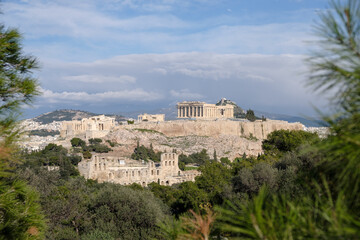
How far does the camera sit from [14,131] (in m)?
4.93

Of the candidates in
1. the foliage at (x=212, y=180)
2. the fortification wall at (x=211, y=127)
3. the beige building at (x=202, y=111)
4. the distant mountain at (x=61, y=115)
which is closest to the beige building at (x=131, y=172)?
the foliage at (x=212, y=180)

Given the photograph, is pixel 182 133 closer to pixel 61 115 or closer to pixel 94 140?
pixel 94 140

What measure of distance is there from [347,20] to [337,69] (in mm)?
386

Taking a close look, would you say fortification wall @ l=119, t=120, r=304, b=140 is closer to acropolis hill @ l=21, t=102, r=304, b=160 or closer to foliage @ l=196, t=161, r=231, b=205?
acropolis hill @ l=21, t=102, r=304, b=160

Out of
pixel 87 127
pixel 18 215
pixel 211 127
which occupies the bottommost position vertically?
pixel 211 127

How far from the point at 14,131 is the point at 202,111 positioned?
74.2m

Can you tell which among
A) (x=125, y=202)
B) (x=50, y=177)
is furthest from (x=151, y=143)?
(x=125, y=202)

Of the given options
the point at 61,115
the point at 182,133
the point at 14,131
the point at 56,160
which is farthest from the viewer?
the point at 61,115

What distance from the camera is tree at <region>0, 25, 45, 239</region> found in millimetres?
5000

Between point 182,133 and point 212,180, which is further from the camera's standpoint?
point 182,133

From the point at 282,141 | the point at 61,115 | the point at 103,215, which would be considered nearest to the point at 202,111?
the point at 282,141

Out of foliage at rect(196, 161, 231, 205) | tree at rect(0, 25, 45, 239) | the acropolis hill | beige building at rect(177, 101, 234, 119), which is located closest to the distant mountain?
beige building at rect(177, 101, 234, 119)

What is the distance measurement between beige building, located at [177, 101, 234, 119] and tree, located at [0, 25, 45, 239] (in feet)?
233

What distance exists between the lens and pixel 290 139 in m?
28.0
